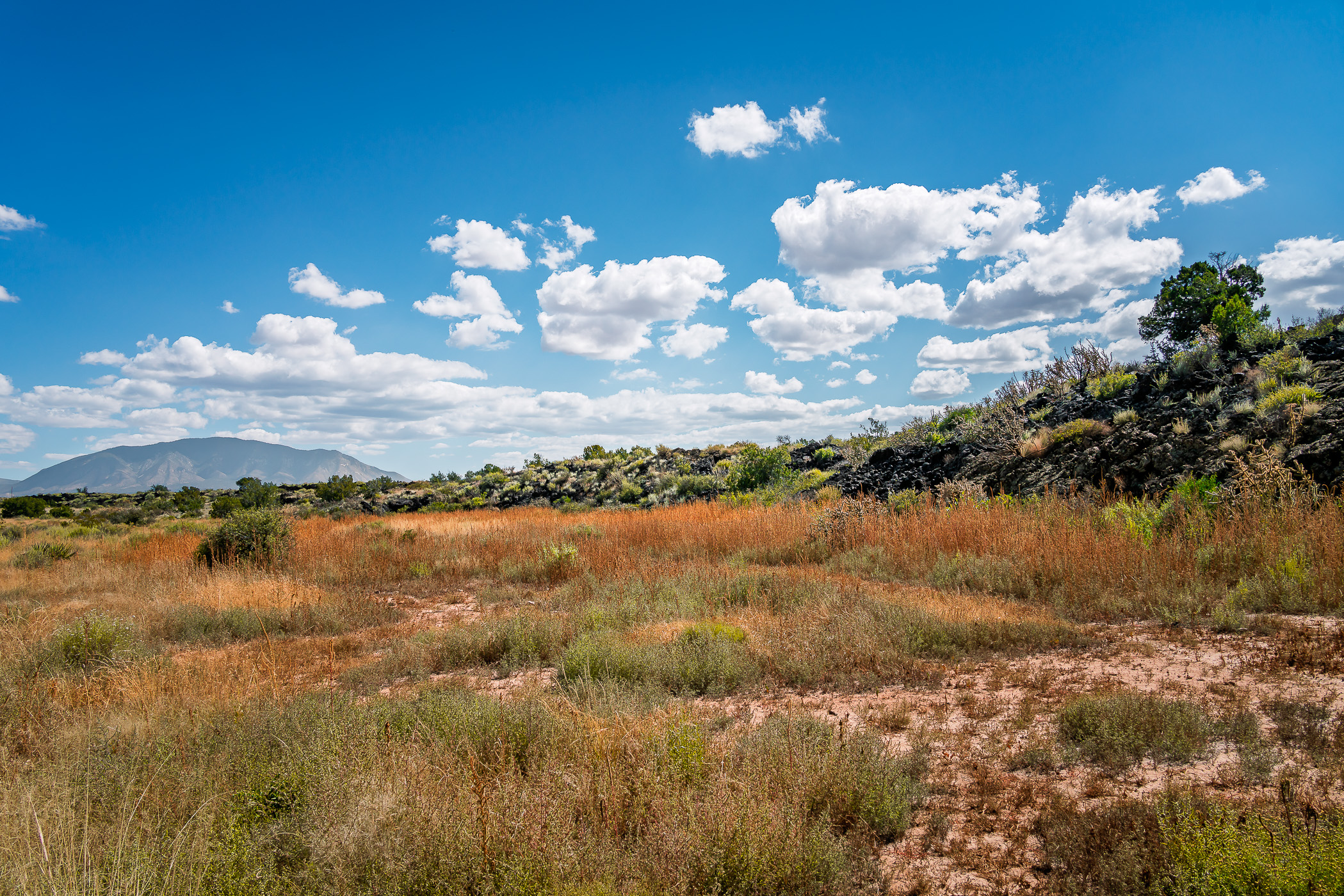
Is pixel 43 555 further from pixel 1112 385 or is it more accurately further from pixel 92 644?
pixel 1112 385

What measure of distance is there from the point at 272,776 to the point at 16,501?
39.5 metres

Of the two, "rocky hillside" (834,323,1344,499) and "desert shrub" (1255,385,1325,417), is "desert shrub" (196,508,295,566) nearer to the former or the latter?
"rocky hillside" (834,323,1344,499)

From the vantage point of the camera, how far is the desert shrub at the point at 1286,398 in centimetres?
864

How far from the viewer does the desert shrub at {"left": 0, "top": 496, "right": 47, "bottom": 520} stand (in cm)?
2606

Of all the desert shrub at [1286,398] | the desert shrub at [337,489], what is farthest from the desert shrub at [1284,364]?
the desert shrub at [337,489]

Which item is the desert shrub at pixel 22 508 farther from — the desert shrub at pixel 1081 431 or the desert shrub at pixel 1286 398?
the desert shrub at pixel 1286 398

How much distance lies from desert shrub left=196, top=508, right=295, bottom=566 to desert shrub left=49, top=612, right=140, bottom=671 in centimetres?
495

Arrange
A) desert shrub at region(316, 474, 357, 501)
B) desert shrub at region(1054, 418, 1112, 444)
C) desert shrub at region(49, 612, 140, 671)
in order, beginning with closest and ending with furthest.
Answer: desert shrub at region(49, 612, 140, 671) < desert shrub at region(1054, 418, 1112, 444) < desert shrub at region(316, 474, 357, 501)

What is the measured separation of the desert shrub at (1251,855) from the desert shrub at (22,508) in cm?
3796

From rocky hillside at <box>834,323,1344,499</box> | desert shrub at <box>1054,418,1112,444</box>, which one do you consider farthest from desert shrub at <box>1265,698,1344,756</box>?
desert shrub at <box>1054,418,1112,444</box>

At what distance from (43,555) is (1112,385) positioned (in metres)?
23.6

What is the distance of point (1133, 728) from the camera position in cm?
313

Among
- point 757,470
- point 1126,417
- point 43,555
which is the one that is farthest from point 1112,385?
point 43,555

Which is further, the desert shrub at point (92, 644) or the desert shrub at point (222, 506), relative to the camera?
Answer: the desert shrub at point (222, 506)
